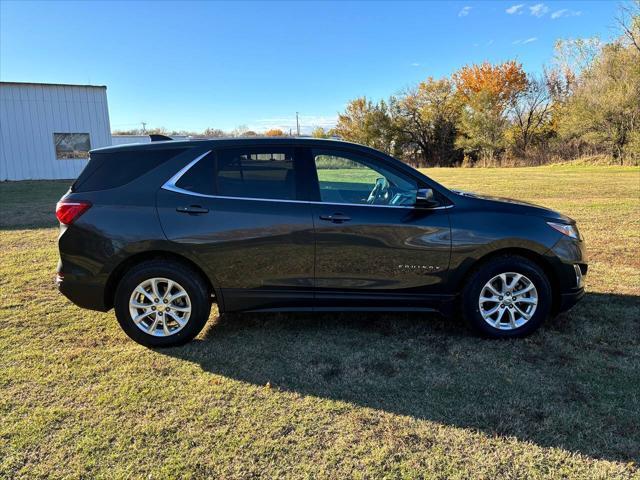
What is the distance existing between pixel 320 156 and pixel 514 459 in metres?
2.66

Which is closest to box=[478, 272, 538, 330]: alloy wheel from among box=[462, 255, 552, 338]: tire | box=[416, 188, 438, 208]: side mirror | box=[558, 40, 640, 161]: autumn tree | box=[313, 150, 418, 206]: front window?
box=[462, 255, 552, 338]: tire

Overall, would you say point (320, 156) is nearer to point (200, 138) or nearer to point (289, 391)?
point (200, 138)

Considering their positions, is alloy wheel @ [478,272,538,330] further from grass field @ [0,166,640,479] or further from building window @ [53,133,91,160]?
building window @ [53,133,91,160]

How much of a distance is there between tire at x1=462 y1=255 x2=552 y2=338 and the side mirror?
0.73 meters

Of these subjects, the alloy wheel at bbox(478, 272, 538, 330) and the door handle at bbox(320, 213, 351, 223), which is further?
the alloy wheel at bbox(478, 272, 538, 330)

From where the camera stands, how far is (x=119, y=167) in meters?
3.79

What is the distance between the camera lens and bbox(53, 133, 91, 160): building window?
74.3ft

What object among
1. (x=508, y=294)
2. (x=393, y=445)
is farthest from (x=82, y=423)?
(x=508, y=294)

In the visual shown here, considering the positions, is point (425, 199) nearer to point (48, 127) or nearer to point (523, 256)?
Answer: point (523, 256)

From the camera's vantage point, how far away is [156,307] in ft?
12.3

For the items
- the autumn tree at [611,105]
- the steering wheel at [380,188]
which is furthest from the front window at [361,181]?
the autumn tree at [611,105]

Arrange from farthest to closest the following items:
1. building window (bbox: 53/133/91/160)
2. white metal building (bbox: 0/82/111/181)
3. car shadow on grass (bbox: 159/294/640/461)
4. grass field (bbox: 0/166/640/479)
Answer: building window (bbox: 53/133/91/160), white metal building (bbox: 0/82/111/181), car shadow on grass (bbox: 159/294/640/461), grass field (bbox: 0/166/640/479)

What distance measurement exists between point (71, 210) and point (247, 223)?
4.85ft

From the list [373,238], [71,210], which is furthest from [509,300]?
[71,210]
